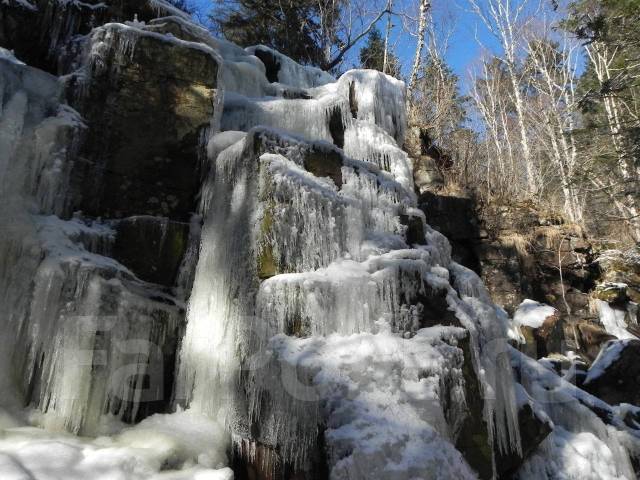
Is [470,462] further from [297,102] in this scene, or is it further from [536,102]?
[536,102]

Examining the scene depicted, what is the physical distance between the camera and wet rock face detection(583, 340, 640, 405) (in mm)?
6398

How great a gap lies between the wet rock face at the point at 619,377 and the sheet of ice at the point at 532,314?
1.85 metres

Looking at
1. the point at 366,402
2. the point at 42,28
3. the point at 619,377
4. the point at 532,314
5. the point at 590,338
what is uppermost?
the point at 42,28

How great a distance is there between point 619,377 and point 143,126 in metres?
6.62

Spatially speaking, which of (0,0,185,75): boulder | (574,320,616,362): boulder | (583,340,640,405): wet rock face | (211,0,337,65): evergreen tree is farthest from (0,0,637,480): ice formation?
(211,0,337,65): evergreen tree

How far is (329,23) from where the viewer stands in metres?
13.3

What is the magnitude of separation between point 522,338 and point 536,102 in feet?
44.6

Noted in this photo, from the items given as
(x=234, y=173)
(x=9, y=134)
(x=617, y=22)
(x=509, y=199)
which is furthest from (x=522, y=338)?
(x=9, y=134)

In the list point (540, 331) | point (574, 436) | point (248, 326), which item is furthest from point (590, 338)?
point (248, 326)

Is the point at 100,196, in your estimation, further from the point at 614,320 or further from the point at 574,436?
the point at 614,320

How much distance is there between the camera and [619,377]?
6.54 m

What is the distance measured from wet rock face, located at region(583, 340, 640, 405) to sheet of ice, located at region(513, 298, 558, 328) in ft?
6.07

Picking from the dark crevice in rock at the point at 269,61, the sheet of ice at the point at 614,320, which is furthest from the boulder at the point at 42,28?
the sheet of ice at the point at 614,320

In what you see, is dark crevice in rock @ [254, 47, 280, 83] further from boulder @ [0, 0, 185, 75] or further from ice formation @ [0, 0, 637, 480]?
ice formation @ [0, 0, 637, 480]
